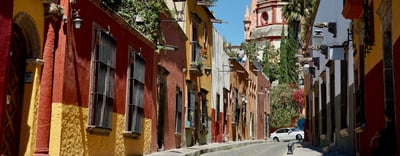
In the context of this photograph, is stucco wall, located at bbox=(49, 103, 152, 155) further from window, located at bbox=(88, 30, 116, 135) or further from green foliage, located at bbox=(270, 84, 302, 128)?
green foliage, located at bbox=(270, 84, 302, 128)

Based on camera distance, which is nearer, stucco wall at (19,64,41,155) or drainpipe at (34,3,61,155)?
stucco wall at (19,64,41,155)

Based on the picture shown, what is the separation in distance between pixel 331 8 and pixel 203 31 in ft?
25.5

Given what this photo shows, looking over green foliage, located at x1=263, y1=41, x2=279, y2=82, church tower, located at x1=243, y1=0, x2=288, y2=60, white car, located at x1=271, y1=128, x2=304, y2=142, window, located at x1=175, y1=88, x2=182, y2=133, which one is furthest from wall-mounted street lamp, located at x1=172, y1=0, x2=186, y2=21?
church tower, located at x1=243, y1=0, x2=288, y2=60

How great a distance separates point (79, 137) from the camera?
11.0m

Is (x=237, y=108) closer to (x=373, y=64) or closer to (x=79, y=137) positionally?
(x=373, y=64)

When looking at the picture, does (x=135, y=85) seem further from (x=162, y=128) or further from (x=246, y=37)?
(x=246, y=37)

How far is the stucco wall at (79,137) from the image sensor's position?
9891 millimetres

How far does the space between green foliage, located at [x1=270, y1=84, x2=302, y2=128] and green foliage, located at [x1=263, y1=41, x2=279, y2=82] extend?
12447 mm

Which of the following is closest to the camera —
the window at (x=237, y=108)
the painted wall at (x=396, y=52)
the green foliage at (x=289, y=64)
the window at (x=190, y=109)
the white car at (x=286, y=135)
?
the painted wall at (x=396, y=52)

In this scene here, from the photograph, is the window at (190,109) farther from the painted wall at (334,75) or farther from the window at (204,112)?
the painted wall at (334,75)

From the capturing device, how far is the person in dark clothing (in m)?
10.3

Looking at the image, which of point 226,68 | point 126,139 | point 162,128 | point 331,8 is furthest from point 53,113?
point 226,68

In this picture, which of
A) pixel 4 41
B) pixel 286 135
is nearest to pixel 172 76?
pixel 4 41

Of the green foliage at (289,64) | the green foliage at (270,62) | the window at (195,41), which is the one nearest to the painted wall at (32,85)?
the window at (195,41)
